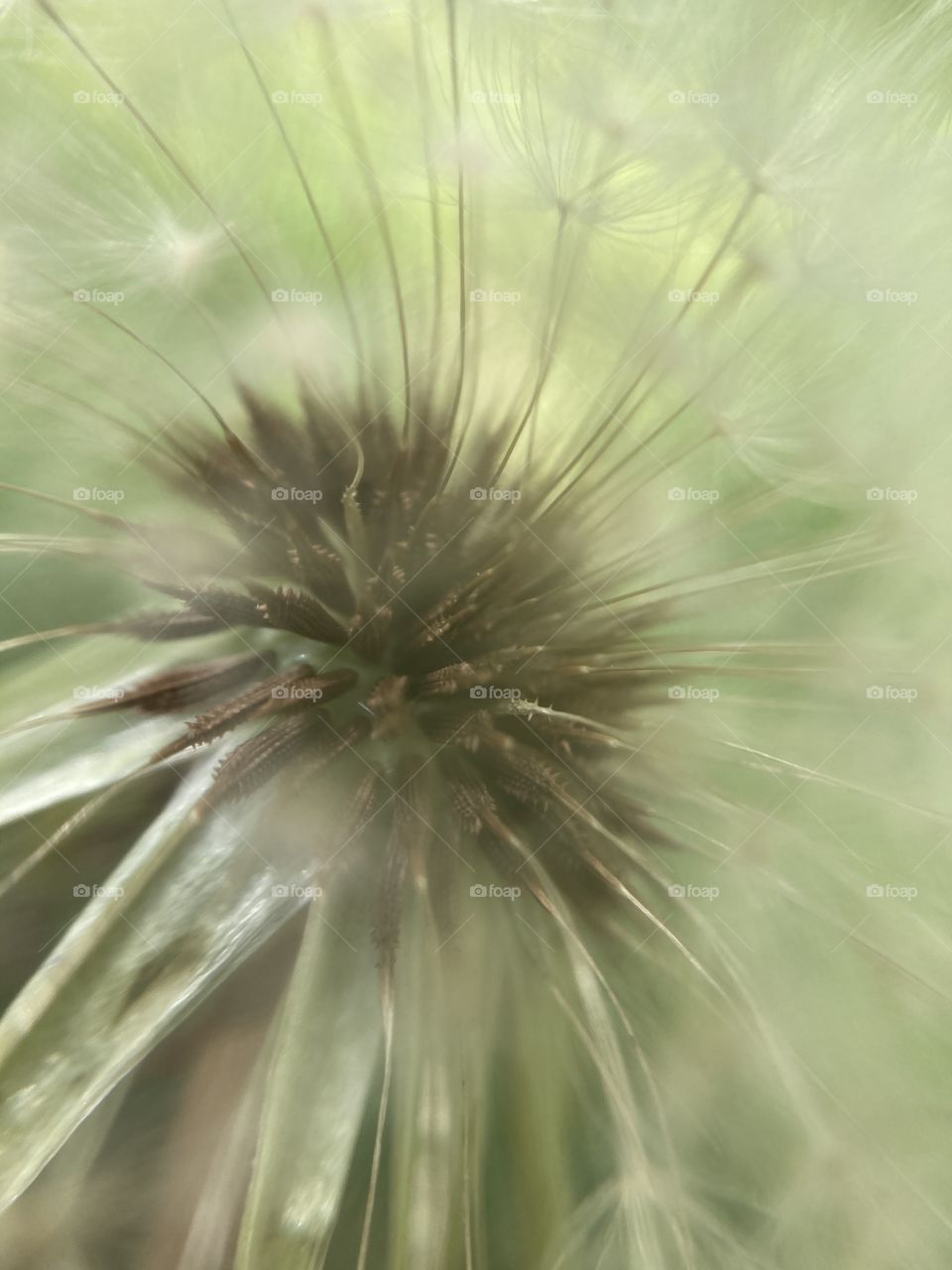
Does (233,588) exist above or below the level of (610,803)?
above

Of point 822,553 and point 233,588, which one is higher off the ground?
point 233,588

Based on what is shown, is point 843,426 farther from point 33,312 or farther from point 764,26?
point 33,312

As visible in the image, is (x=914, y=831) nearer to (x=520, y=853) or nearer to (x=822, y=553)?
(x=822, y=553)

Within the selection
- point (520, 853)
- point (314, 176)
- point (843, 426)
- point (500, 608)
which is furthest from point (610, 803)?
point (314, 176)

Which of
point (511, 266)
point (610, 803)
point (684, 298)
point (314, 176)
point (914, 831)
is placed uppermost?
point (314, 176)

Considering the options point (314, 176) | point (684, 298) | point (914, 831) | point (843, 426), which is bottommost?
point (914, 831)

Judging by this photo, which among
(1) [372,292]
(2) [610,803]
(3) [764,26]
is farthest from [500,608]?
(3) [764,26]
